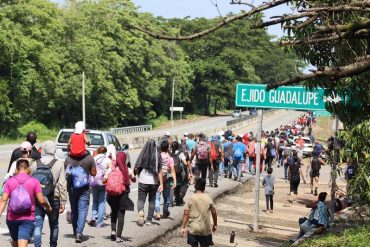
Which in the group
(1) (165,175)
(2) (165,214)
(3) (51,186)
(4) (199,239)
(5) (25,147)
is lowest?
(2) (165,214)

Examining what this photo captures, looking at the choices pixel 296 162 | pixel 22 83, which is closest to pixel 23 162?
pixel 296 162

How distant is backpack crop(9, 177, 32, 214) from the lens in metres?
7.29

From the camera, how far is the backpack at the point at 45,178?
8469 mm

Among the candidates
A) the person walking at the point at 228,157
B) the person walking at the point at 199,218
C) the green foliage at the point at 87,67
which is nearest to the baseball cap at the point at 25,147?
→ the person walking at the point at 199,218

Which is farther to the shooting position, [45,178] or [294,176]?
[294,176]

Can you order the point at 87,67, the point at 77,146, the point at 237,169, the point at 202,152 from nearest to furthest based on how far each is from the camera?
the point at 77,146
the point at 202,152
the point at 237,169
the point at 87,67

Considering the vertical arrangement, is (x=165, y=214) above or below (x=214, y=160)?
below

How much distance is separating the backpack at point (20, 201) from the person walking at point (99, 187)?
3771 mm

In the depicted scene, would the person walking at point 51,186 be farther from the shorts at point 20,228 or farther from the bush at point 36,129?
the bush at point 36,129

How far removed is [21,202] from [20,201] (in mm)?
16

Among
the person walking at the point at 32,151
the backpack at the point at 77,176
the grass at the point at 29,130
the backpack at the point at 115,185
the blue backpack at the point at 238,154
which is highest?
the person walking at the point at 32,151

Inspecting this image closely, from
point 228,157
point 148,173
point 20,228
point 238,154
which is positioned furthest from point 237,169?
point 20,228

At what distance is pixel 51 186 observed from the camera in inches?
336

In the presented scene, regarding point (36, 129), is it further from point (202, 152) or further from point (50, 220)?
point (50, 220)
